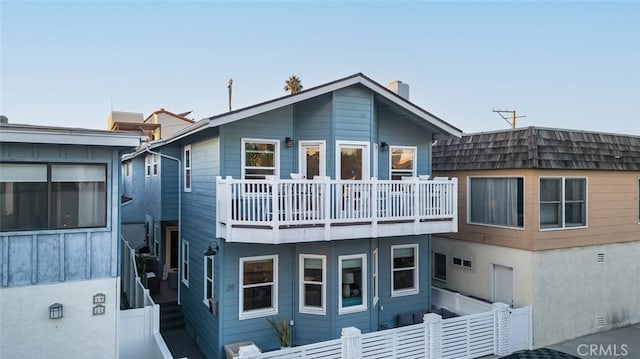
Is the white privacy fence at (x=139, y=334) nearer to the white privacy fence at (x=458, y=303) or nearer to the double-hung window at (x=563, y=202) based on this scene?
the white privacy fence at (x=458, y=303)

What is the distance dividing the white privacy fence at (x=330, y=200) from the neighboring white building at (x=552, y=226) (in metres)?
2.56

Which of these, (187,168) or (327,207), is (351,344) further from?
(187,168)

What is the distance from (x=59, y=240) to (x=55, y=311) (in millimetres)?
1262

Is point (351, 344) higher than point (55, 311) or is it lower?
lower

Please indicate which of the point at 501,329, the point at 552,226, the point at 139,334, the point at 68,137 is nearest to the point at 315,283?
the point at 139,334

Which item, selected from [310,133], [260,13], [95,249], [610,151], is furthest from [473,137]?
[95,249]

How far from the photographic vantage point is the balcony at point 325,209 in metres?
8.52

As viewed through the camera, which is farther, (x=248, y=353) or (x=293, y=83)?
(x=293, y=83)

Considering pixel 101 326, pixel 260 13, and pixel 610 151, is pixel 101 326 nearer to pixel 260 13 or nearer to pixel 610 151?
pixel 260 13

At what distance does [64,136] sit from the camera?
6785 mm

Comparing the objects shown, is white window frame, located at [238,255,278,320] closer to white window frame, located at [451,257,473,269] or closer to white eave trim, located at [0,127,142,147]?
white eave trim, located at [0,127,142,147]

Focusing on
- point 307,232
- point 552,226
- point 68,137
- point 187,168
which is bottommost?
point 552,226

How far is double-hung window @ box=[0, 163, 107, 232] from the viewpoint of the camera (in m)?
6.82

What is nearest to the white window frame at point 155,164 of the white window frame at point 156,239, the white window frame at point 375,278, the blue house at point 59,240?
the white window frame at point 156,239
